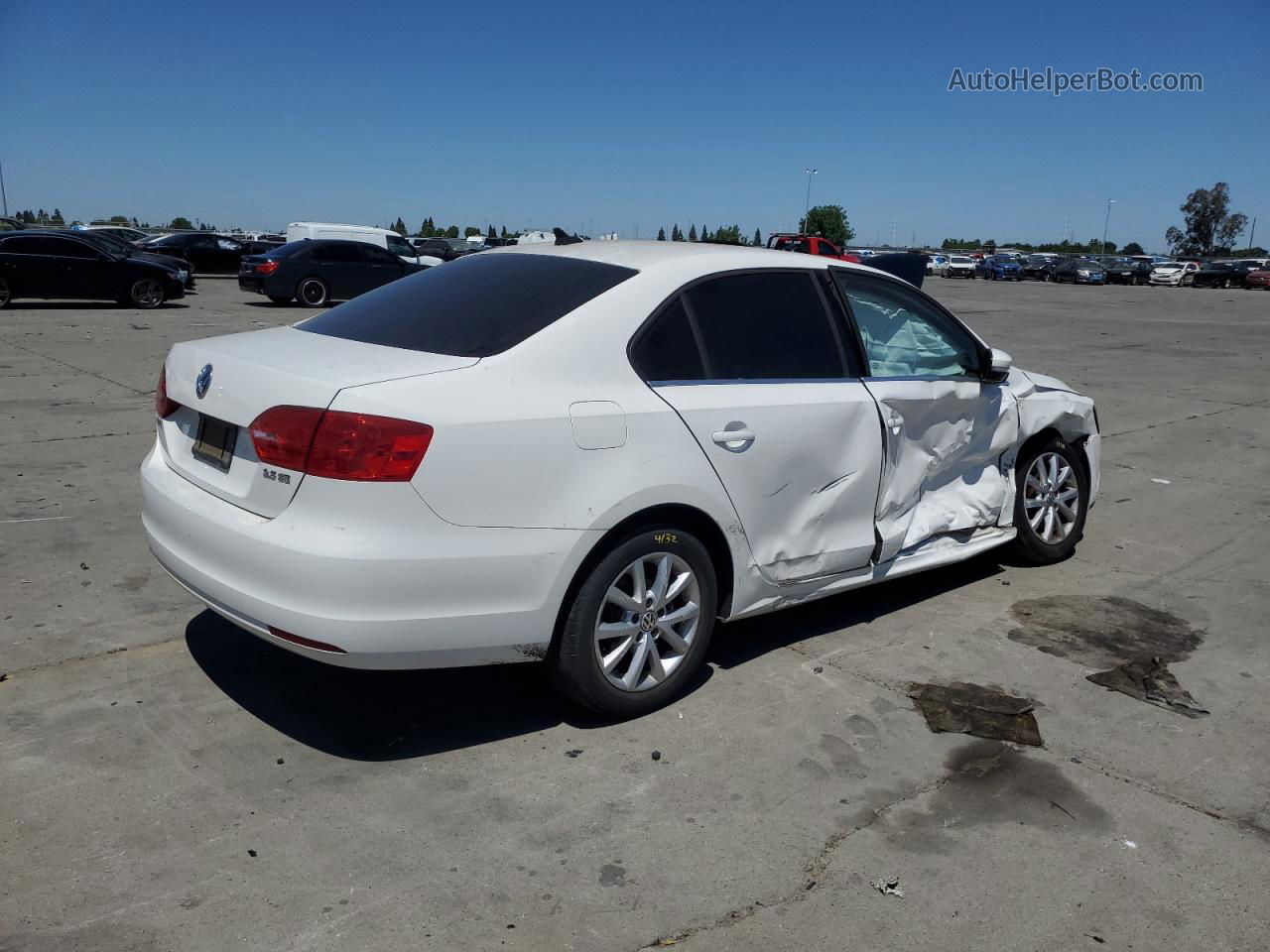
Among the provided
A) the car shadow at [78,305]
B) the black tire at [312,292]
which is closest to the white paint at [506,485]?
the car shadow at [78,305]

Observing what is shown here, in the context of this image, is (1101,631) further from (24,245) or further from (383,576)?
(24,245)

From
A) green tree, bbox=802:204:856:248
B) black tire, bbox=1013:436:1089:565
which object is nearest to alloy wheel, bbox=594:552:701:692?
black tire, bbox=1013:436:1089:565

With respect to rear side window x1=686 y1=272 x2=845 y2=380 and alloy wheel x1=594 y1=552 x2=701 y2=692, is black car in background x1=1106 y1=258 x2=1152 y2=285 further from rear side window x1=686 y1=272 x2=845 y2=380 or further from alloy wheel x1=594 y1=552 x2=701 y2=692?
alloy wheel x1=594 y1=552 x2=701 y2=692

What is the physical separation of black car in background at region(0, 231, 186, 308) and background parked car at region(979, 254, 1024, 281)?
5080 cm

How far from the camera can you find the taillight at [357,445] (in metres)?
3.22

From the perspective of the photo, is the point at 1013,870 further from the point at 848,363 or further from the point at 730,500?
the point at 848,363

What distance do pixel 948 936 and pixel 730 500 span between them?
171 centimetres

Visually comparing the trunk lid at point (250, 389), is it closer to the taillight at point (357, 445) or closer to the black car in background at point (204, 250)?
the taillight at point (357, 445)

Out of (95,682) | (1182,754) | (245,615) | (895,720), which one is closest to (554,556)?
(245,615)

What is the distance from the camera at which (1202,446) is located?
32.0ft

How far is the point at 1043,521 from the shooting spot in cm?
586

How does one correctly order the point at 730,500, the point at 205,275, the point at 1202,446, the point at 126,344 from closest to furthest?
the point at 730,500 < the point at 1202,446 < the point at 126,344 < the point at 205,275

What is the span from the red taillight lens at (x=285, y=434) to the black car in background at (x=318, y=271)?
756 inches

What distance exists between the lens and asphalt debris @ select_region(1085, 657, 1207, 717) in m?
4.27
